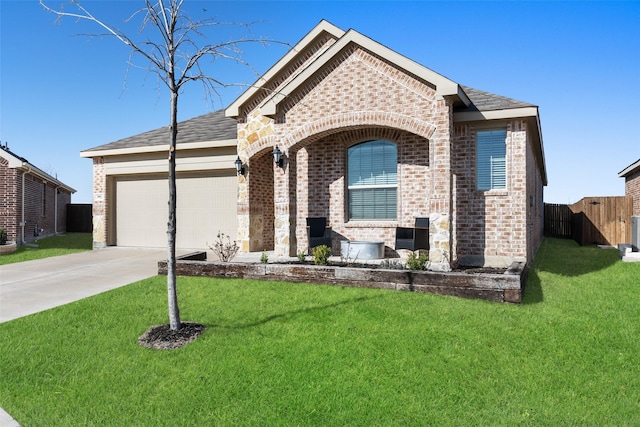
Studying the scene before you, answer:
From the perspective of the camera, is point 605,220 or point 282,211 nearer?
point 282,211

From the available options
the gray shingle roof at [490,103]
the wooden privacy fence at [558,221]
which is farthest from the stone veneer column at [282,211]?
the wooden privacy fence at [558,221]

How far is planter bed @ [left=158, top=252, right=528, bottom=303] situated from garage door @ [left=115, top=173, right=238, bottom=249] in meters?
5.00

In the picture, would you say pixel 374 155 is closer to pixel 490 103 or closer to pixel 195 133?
pixel 490 103

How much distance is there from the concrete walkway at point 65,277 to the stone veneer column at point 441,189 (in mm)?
6428

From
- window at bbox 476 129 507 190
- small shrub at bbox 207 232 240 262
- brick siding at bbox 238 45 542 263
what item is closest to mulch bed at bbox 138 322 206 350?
small shrub at bbox 207 232 240 262

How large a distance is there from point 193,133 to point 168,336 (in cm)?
1062

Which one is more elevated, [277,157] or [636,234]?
[277,157]

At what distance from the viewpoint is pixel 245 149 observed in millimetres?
12188

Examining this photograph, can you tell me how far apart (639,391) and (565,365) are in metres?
0.67

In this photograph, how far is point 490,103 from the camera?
32.8 feet

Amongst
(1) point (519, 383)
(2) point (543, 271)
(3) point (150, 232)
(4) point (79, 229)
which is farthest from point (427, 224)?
(4) point (79, 229)

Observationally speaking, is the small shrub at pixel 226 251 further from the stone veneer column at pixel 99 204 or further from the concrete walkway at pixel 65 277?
the stone veneer column at pixel 99 204

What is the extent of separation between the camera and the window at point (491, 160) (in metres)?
9.82

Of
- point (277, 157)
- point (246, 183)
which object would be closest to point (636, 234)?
point (277, 157)
